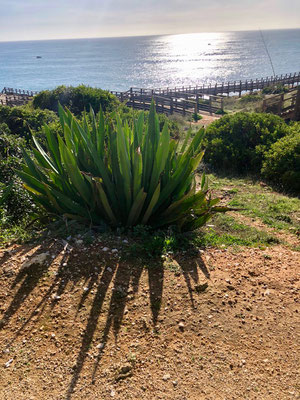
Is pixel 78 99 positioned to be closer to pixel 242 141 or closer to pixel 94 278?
pixel 242 141

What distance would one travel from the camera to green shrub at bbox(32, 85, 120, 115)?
762 inches

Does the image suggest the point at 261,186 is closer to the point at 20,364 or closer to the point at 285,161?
the point at 285,161

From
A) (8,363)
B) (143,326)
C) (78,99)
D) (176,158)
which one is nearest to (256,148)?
(176,158)

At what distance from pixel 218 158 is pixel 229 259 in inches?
271

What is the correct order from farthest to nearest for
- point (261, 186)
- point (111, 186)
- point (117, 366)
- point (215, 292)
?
point (261, 186) → point (111, 186) → point (215, 292) → point (117, 366)

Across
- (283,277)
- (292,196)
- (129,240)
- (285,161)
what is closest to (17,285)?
(129,240)

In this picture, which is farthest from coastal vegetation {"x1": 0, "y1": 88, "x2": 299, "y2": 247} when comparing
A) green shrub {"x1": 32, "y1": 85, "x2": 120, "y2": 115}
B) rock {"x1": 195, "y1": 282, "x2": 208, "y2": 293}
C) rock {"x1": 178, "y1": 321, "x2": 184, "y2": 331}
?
green shrub {"x1": 32, "y1": 85, "x2": 120, "y2": 115}

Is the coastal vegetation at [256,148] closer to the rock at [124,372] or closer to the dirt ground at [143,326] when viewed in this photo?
the dirt ground at [143,326]

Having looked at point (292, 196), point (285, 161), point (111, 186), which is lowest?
point (292, 196)

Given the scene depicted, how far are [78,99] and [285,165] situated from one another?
14.9 meters

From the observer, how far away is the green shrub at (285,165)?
8.18m

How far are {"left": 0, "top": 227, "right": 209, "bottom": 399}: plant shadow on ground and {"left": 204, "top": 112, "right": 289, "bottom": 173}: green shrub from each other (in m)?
6.70

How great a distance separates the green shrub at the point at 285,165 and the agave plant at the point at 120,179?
473 centimetres

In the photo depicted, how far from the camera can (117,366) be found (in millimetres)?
2305
